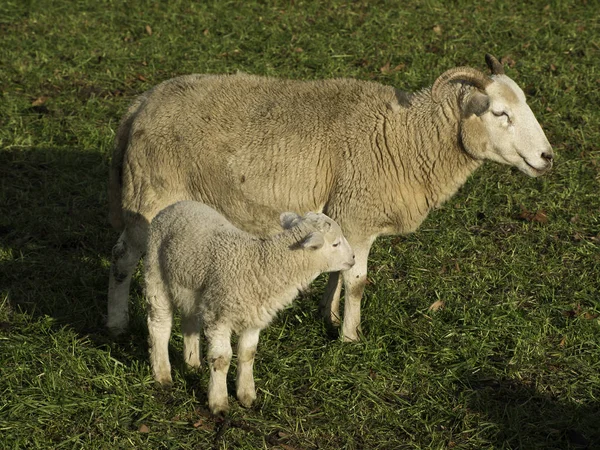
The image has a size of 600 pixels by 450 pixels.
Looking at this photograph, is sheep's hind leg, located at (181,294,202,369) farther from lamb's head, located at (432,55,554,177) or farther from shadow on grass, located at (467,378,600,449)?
lamb's head, located at (432,55,554,177)

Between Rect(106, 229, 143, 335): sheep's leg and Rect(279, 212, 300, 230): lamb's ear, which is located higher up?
Rect(279, 212, 300, 230): lamb's ear

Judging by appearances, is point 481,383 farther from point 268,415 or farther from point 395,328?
point 268,415

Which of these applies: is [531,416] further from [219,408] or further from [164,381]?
[164,381]

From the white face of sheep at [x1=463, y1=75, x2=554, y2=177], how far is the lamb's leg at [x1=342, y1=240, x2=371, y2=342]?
1.11m

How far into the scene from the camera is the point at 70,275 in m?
7.32

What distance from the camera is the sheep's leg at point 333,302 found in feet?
22.7

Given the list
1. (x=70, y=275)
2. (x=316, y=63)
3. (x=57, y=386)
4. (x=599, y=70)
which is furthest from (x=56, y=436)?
(x=599, y=70)

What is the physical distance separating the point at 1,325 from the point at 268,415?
2149 mm

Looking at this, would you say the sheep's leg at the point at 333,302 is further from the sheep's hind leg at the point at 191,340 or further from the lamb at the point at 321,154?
the sheep's hind leg at the point at 191,340

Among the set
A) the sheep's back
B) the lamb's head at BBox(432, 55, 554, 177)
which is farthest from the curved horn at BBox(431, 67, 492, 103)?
the sheep's back

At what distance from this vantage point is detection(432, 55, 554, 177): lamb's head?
636cm

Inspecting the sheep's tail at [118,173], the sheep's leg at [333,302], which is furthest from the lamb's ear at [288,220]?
the sheep's tail at [118,173]

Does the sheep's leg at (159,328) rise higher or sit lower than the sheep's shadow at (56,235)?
higher

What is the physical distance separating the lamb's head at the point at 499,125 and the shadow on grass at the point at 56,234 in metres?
3.10
